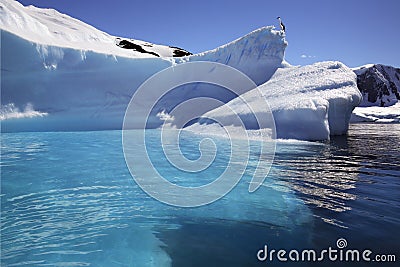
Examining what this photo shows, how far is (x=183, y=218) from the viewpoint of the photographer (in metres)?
3.27

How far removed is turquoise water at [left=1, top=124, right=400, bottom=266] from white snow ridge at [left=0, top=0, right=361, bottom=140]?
6.93 meters

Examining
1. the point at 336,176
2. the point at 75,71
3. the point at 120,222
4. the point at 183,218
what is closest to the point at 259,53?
the point at 75,71

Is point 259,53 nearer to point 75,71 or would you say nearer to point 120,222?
point 75,71

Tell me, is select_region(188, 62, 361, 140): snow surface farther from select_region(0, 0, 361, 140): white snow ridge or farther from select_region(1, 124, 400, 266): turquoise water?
select_region(1, 124, 400, 266): turquoise water

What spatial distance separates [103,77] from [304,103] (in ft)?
37.5

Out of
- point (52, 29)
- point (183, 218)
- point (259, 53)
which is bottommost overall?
point (183, 218)

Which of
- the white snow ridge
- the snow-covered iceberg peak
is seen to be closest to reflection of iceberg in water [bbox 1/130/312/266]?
the white snow ridge

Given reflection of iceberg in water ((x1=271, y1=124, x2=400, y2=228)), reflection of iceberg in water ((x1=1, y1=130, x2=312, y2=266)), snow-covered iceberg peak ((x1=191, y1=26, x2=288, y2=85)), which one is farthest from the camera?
snow-covered iceberg peak ((x1=191, y1=26, x2=288, y2=85))

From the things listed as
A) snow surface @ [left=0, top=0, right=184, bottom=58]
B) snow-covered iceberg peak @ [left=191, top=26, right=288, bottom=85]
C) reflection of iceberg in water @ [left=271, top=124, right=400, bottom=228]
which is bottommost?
reflection of iceberg in water @ [left=271, top=124, right=400, bottom=228]

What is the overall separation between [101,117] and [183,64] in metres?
5.89

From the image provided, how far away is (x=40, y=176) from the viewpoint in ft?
16.2

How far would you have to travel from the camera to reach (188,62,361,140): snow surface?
10094 mm

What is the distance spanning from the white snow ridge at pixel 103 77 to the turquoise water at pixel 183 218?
6.93 metres

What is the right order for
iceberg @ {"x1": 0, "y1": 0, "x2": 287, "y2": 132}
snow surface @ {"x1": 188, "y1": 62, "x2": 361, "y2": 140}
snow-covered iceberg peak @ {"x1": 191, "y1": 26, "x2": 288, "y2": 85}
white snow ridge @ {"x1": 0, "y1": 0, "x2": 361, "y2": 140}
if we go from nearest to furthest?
snow surface @ {"x1": 188, "y1": 62, "x2": 361, "y2": 140} < white snow ridge @ {"x1": 0, "y1": 0, "x2": 361, "y2": 140} < iceberg @ {"x1": 0, "y1": 0, "x2": 287, "y2": 132} < snow-covered iceberg peak @ {"x1": 191, "y1": 26, "x2": 288, "y2": 85}
